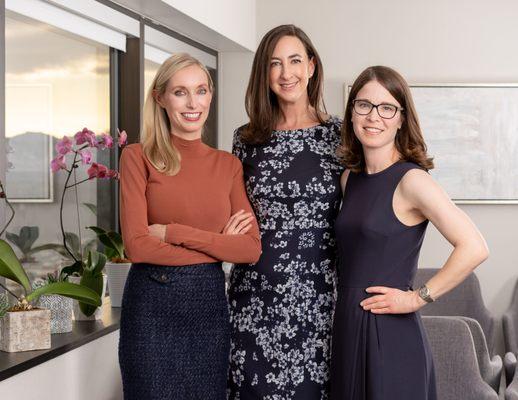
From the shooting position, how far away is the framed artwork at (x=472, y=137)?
5.84 meters

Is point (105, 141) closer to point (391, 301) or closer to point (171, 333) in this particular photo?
point (171, 333)

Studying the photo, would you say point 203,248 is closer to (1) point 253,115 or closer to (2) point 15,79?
(1) point 253,115

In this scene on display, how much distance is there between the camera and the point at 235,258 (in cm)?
257

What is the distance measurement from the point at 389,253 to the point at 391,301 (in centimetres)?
13

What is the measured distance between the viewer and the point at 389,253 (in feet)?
8.11

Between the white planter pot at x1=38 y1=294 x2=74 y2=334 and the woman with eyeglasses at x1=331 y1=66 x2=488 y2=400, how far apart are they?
3.41ft

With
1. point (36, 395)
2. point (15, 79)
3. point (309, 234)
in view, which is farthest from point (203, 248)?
point (15, 79)

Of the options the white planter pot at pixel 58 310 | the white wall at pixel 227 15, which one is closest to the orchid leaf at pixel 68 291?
the white planter pot at pixel 58 310

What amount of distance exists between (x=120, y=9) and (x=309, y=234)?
1.98 m

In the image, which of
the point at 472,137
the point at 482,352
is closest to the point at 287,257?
the point at 482,352

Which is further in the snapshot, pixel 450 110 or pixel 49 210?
pixel 450 110

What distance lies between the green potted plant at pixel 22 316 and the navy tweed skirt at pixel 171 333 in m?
0.46

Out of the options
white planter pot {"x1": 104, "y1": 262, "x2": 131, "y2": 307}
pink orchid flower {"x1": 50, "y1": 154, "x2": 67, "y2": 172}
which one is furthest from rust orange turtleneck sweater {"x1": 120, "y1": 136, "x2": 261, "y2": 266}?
white planter pot {"x1": 104, "y1": 262, "x2": 131, "y2": 307}

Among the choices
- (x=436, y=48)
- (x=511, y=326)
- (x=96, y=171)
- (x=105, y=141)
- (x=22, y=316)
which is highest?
(x=436, y=48)
